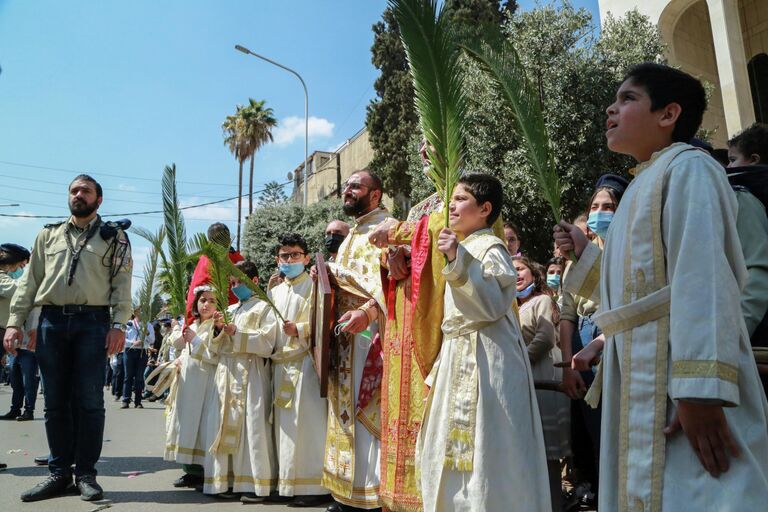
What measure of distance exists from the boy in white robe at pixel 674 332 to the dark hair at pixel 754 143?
112 cm

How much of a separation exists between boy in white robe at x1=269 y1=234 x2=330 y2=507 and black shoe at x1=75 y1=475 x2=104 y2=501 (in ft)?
4.45

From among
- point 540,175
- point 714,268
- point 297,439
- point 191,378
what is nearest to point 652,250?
point 714,268

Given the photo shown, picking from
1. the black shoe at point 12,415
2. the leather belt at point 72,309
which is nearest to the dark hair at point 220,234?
the leather belt at point 72,309

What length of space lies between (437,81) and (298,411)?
3300 mm

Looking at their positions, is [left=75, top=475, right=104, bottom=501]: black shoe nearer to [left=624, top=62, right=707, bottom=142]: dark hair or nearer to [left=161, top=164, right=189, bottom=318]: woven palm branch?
[left=161, top=164, right=189, bottom=318]: woven palm branch

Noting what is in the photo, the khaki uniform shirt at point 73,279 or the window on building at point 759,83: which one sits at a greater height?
the window on building at point 759,83

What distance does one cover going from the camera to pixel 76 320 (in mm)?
5062

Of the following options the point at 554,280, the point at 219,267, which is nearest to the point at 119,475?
the point at 219,267

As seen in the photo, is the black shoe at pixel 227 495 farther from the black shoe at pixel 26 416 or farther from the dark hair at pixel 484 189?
the black shoe at pixel 26 416

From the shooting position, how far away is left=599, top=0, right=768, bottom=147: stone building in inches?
570

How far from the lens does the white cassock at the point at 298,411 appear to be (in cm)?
515

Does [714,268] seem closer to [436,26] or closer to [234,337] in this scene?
[436,26]

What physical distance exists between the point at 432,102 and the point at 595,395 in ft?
4.90

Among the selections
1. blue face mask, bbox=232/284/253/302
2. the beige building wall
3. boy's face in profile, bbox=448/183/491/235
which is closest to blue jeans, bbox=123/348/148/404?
blue face mask, bbox=232/284/253/302
